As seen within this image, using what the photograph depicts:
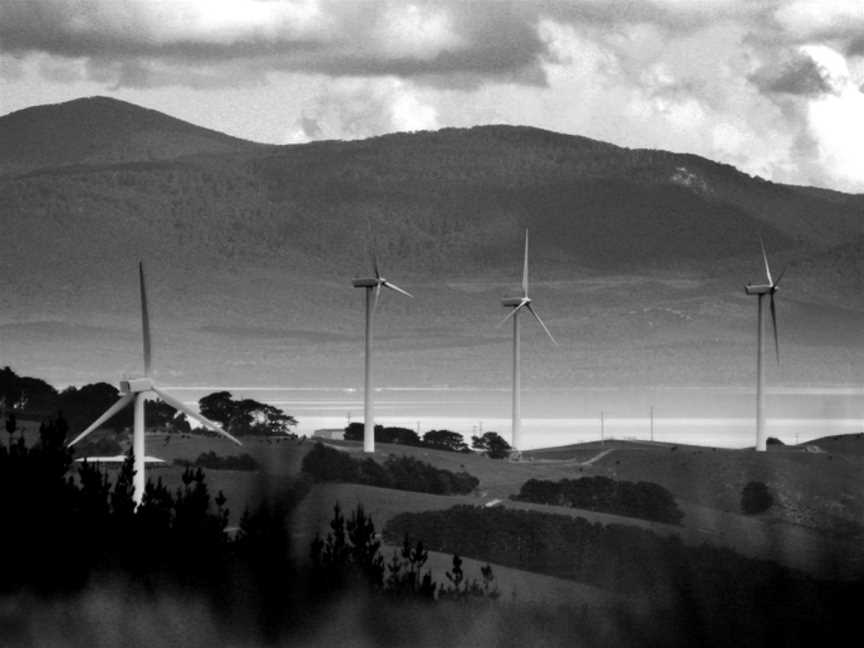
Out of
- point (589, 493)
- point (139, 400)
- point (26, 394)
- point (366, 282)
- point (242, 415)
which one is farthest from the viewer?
point (242, 415)

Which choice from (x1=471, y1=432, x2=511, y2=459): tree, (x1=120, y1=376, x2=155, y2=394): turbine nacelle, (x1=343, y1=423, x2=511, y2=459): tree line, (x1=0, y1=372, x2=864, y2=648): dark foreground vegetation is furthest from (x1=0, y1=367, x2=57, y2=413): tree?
(x1=0, y1=372, x2=864, y2=648): dark foreground vegetation

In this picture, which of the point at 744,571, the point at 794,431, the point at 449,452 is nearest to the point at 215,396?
the point at 449,452

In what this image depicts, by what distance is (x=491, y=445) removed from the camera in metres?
123

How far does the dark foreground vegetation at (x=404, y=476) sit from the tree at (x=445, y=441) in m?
20.5

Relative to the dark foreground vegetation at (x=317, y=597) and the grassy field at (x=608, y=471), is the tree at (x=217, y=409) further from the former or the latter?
the dark foreground vegetation at (x=317, y=597)

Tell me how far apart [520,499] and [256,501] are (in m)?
75.1

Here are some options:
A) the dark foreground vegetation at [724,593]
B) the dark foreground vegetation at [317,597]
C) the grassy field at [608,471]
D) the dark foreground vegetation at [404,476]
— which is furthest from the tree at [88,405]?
the dark foreground vegetation at [724,593]

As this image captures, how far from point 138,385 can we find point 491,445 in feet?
233

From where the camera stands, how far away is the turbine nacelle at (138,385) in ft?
174

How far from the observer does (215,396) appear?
13012 centimetres

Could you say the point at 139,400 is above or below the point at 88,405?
below

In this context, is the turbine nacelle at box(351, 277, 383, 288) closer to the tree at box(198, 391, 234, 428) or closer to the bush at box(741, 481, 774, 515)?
the bush at box(741, 481, 774, 515)

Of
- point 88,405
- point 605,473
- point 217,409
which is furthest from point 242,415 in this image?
point 605,473

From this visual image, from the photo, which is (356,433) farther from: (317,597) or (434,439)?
(317,597)
